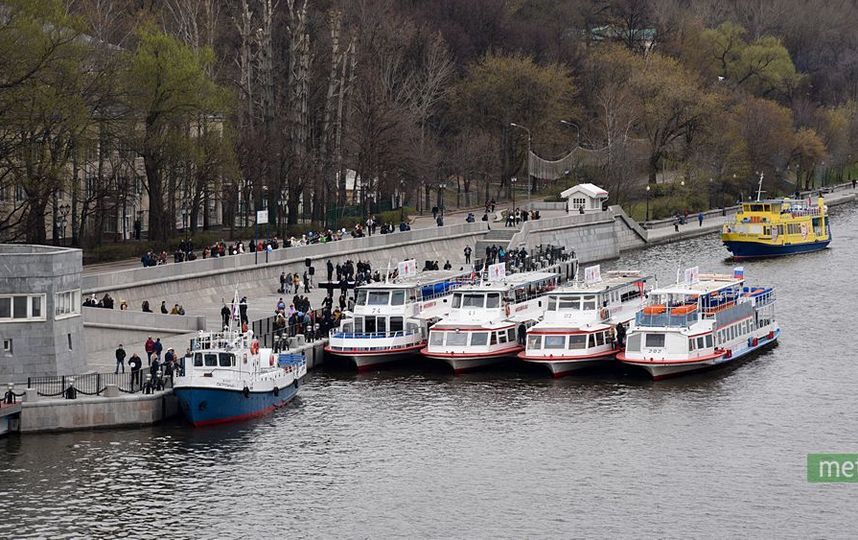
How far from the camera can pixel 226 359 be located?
6588cm

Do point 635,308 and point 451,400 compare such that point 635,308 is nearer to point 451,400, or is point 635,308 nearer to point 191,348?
point 451,400

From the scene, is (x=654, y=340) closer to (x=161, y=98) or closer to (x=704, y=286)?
(x=704, y=286)

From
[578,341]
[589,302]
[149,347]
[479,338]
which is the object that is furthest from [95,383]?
[589,302]

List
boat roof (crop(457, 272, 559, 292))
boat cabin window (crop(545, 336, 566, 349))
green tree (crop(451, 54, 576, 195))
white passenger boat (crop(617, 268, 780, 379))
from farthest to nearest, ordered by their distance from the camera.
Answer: green tree (crop(451, 54, 576, 195)) < boat roof (crop(457, 272, 559, 292)) < boat cabin window (crop(545, 336, 566, 349)) < white passenger boat (crop(617, 268, 780, 379))

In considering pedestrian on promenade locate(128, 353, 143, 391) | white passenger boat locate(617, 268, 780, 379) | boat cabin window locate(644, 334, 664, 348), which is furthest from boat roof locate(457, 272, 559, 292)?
pedestrian on promenade locate(128, 353, 143, 391)

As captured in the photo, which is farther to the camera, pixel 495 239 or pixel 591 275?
pixel 495 239

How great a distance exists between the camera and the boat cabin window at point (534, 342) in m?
77.6

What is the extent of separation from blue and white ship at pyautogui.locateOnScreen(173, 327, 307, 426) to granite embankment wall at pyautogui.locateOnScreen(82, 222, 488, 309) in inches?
595

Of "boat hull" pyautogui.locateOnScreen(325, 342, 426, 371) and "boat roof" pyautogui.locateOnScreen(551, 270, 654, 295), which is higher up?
"boat roof" pyautogui.locateOnScreen(551, 270, 654, 295)

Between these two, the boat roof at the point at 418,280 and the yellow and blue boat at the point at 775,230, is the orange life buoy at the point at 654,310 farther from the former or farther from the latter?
the yellow and blue boat at the point at 775,230

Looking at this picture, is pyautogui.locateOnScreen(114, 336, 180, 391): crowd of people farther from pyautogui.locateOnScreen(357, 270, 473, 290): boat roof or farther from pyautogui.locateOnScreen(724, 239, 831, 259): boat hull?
pyautogui.locateOnScreen(724, 239, 831, 259): boat hull

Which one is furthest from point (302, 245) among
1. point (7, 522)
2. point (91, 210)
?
point (7, 522)

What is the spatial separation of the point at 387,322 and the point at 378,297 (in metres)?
1.70

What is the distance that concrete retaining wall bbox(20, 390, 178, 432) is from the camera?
6303 cm
